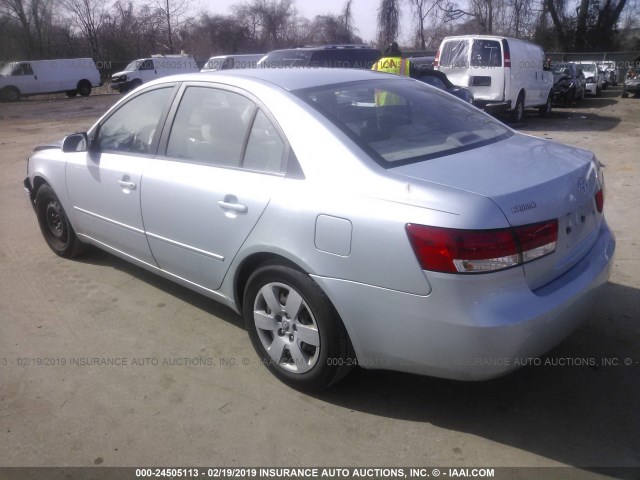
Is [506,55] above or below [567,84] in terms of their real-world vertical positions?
above

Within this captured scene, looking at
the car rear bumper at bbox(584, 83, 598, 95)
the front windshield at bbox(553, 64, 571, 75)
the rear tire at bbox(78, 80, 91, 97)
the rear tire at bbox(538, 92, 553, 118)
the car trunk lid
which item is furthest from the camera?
the rear tire at bbox(78, 80, 91, 97)

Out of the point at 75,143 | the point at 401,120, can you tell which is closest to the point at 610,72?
the point at 401,120

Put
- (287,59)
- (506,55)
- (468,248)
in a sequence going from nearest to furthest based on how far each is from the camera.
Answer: (468,248)
(287,59)
(506,55)

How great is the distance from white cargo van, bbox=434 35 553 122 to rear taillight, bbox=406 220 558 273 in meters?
10.7

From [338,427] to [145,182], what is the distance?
6.57 feet

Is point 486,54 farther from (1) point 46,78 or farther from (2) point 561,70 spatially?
(1) point 46,78

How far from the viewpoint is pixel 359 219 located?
8.29ft

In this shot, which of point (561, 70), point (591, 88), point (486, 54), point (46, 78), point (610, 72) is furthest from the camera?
point (46, 78)

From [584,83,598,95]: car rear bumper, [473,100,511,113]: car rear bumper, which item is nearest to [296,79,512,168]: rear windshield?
[473,100,511,113]: car rear bumper

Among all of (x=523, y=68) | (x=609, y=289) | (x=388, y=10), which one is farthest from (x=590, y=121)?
(x=388, y=10)

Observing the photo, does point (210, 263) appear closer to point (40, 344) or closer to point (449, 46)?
point (40, 344)

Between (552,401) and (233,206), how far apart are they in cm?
196

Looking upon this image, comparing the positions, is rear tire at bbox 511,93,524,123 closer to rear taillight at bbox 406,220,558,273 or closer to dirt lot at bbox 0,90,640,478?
dirt lot at bbox 0,90,640,478

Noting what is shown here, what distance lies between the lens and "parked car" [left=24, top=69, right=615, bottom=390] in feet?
7.79
